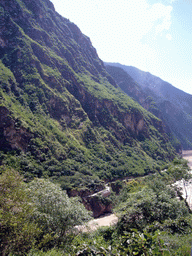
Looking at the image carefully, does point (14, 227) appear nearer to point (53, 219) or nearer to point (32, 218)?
point (32, 218)

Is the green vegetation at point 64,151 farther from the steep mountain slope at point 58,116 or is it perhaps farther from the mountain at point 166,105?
the mountain at point 166,105

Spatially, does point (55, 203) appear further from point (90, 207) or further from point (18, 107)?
point (18, 107)

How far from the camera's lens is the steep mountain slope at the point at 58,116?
43469 mm

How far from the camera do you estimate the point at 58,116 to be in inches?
2488

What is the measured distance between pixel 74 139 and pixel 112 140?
70.9 ft

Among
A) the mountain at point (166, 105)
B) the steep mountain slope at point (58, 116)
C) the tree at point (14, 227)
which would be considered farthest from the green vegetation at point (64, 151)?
the mountain at point (166, 105)

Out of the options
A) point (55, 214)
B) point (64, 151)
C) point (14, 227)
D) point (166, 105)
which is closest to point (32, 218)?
point (55, 214)

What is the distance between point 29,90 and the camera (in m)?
60.2

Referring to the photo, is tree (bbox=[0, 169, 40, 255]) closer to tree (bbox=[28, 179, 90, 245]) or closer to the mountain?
tree (bbox=[28, 179, 90, 245])

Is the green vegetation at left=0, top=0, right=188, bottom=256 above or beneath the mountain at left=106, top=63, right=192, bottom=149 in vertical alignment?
beneath

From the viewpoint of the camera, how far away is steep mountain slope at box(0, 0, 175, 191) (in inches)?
1711

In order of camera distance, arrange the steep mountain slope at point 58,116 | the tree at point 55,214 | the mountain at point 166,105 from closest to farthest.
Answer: the tree at point 55,214
the steep mountain slope at point 58,116
the mountain at point 166,105

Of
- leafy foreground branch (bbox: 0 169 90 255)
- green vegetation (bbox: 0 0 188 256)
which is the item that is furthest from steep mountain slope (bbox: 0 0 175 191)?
leafy foreground branch (bbox: 0 169 90 255)

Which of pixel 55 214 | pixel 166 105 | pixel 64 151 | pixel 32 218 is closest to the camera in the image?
pixel 32 218
